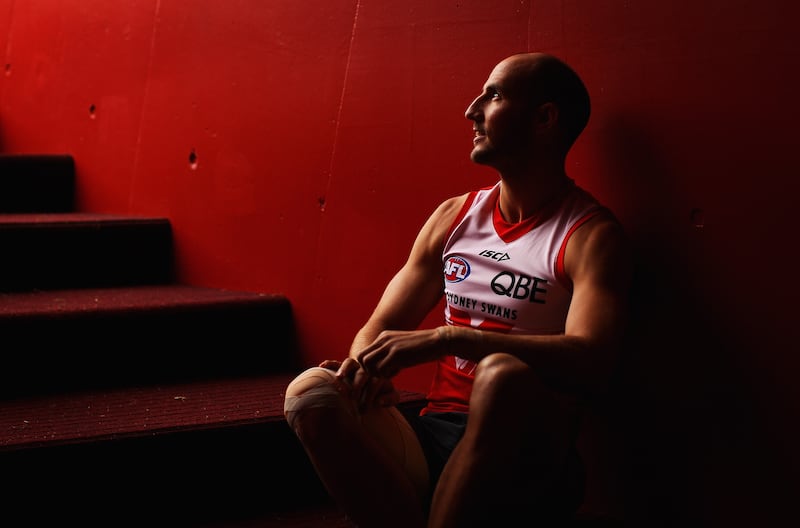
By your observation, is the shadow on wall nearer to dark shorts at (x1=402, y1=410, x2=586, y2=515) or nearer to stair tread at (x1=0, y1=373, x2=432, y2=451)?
dark shorts at (x1=402, y1=410, x2=586, y2=515)

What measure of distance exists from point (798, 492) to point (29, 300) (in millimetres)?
2043

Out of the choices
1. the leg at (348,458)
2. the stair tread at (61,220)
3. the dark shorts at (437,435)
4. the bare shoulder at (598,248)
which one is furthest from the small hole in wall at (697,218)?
the stair tread at (61,220)

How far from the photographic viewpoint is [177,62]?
3131mm

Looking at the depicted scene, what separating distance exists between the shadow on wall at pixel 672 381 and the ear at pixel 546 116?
187 mm

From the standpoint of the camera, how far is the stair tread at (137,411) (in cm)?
196

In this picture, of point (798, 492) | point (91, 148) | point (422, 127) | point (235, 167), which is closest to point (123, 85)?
point (91, 148)

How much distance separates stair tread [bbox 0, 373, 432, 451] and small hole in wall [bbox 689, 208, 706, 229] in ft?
2.63

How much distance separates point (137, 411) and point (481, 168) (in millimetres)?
1017

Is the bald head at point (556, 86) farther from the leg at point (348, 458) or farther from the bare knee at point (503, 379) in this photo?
the leg at point (348, 458)

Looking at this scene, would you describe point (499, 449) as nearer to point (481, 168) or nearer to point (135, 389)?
point (481, 168)

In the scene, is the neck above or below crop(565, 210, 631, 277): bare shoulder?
above

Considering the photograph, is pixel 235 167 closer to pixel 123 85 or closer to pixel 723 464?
pixel 123 85

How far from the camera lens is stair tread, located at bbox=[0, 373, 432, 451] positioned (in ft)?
6.43

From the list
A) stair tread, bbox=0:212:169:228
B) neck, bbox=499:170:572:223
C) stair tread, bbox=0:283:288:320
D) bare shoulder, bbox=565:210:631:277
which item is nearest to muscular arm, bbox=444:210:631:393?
bare shoulder, bbox=565:210:631:277
